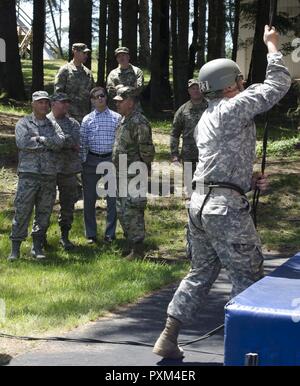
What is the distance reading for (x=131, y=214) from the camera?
941 cm

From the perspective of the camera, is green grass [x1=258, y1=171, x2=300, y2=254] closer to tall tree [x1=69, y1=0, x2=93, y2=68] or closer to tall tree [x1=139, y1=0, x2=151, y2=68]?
tall tree [x1=69, y1=0, x2=93, y2=68]

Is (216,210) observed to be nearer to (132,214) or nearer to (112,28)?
(132,214)

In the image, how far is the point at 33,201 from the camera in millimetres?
9383

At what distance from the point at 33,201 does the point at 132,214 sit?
115 cm

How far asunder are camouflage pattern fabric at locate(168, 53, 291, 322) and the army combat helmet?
11 centimetres

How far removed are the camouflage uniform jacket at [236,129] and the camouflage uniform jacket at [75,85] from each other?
21.8 ft

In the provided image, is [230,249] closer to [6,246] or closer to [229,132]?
[229,132]

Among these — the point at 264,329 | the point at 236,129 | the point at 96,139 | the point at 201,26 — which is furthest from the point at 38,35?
the point at 264,329

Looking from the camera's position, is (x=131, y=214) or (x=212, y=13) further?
(x=212, y=13)

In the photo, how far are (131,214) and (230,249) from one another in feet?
13.2

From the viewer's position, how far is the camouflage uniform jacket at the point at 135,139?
9.19 meters

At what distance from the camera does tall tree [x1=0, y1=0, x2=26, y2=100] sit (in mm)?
22266
